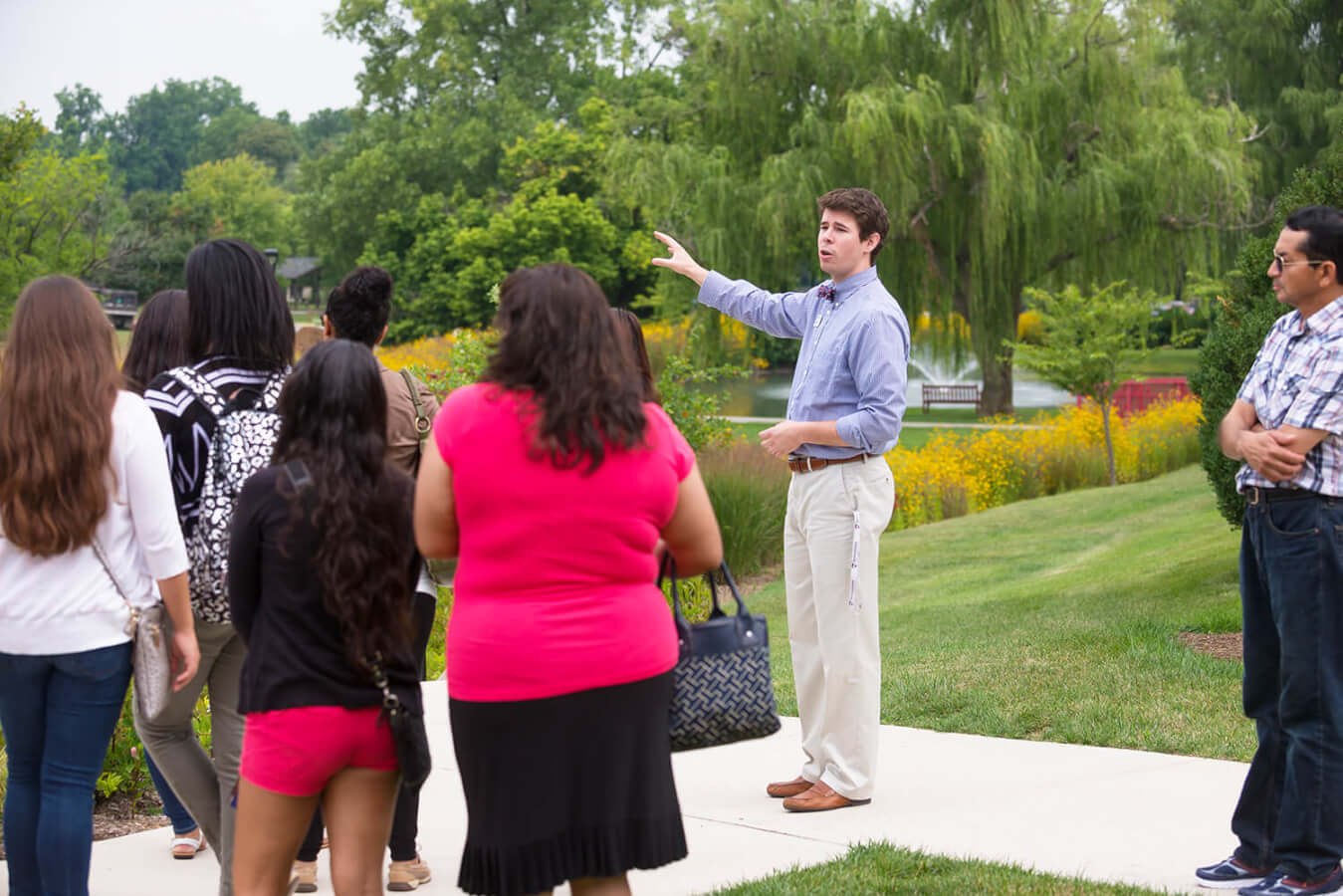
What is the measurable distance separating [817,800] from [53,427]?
2.86m

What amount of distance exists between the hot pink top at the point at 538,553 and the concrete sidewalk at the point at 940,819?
162 centimetres

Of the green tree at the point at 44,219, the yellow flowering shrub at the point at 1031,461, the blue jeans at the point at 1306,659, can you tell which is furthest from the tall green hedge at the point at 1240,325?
the green tree at the point at 44,219

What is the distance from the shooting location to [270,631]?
283 centimetres

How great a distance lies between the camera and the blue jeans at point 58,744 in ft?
10.5

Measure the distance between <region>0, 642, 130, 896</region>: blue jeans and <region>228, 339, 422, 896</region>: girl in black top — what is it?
565 millimetres

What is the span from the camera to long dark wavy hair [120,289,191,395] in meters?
4.24

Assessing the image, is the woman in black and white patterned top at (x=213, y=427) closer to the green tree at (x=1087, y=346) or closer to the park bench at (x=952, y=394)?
the green tree at (x=1087, y=346)

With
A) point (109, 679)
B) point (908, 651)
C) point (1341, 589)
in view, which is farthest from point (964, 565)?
point (109, 679)

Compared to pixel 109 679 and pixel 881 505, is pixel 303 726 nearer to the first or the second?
pixel 109 679

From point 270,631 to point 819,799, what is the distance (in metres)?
2.52

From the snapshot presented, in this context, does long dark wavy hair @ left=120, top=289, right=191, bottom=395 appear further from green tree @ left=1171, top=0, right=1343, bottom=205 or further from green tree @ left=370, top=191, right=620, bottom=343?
A: green tree @ left=370, top=191, right=620, bottom=343

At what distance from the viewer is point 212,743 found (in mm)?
3643

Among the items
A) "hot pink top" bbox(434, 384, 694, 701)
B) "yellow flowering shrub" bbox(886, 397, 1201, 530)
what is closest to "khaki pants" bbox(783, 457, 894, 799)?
"hot pink top" bbox(434, 384, 694, 701)

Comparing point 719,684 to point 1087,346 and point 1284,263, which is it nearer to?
point 1284,263
